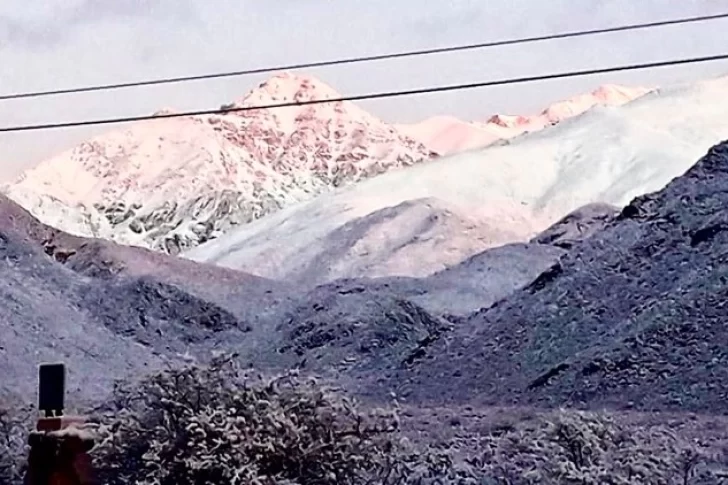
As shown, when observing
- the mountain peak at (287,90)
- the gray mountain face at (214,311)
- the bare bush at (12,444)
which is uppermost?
→ the mountain peak at (287,90)

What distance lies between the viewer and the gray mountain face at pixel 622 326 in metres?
Result: 12.0

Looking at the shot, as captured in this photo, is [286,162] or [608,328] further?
[286,162]

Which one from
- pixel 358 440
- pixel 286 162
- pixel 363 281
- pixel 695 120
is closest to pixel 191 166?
pixel 286 162

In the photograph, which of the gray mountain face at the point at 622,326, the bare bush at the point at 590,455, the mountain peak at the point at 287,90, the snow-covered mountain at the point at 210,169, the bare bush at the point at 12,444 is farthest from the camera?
the snow-covered mountain at the point at 210,169

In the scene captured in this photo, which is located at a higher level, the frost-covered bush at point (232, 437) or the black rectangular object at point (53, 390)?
the black rectangular object at point (53, 390)

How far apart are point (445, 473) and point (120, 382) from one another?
2790 mm

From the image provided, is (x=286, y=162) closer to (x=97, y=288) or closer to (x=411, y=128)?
(x=411, y=128)

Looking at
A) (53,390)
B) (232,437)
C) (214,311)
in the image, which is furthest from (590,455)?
(53,390)

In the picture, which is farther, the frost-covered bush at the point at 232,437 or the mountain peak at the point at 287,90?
the mountain peak at the point at 287,90

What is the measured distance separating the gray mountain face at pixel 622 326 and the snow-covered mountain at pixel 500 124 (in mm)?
921

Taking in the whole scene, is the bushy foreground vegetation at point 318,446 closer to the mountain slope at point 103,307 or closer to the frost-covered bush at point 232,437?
the frost-covered bush at point 232,437

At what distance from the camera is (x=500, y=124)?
13.2 m

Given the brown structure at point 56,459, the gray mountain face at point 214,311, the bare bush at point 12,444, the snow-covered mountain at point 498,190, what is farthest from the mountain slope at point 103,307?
the brown structure at point 56,459

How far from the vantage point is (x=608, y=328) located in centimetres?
1255
